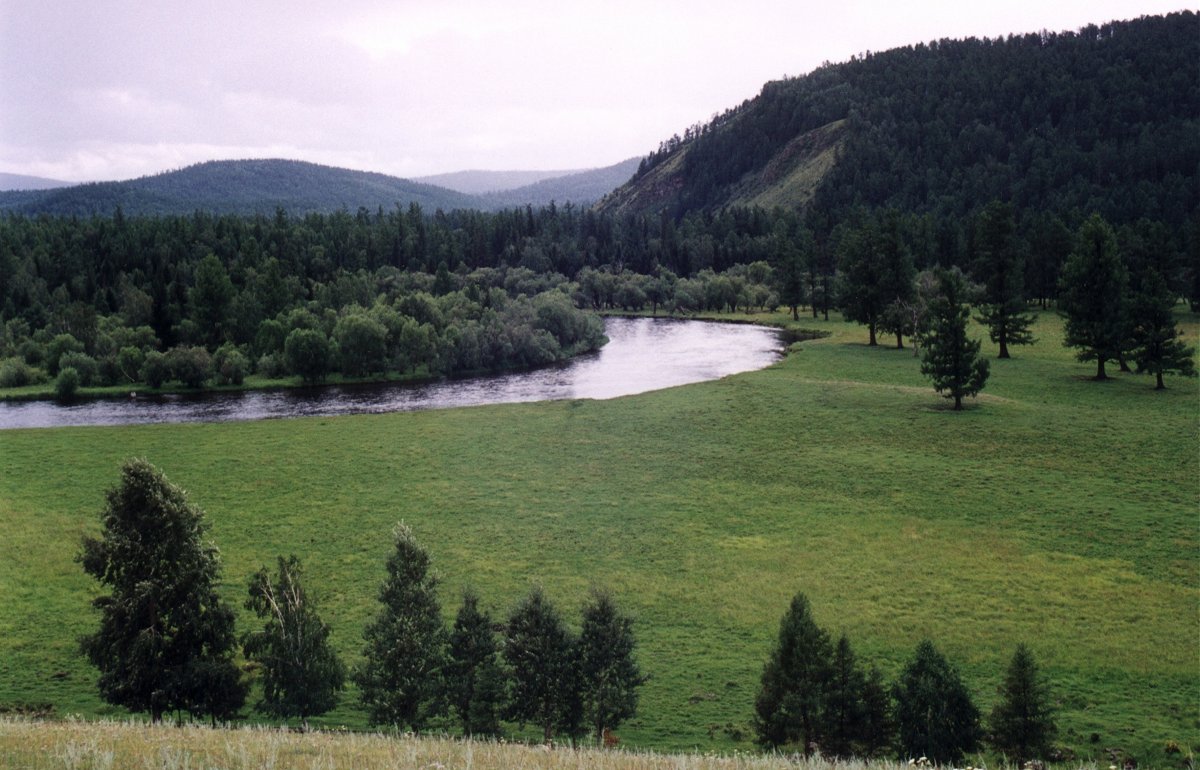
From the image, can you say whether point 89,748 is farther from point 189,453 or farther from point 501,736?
point 189,453

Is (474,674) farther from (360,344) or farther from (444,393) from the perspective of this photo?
(360,344)

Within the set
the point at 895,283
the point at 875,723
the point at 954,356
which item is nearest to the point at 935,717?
the point at 875,723

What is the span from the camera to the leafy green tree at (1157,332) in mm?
72125

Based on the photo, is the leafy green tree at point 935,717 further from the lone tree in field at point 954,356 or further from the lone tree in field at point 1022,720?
the lone tree in field at point 954,356

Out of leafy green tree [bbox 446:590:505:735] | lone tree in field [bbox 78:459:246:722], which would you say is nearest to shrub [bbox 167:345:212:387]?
lone tree in field [bbox 78:459:246:722]

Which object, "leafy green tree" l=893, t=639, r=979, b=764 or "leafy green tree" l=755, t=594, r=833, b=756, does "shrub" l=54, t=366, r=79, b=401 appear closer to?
"leafy green tree" l=755, t=594, r=833, b=756

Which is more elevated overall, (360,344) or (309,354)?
(360,344)

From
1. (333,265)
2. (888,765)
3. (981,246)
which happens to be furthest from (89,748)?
(333,265)

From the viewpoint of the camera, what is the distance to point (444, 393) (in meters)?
102

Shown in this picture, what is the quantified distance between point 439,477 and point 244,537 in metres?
15.6

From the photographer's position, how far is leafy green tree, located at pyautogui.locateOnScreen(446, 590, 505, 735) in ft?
87.1

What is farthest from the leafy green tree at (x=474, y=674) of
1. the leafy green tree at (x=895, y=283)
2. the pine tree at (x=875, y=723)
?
the leafy green tree at (x=895, y=283)

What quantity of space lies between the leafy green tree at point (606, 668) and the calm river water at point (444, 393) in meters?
65.6

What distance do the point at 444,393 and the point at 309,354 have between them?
22780 millimetres
